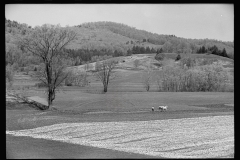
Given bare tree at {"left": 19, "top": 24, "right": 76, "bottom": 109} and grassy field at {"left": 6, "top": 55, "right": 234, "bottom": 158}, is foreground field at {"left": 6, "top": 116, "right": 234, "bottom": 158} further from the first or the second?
bare tree at {"left": 19, "top": 24, "right": 76, "bottom": 109}

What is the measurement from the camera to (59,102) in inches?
1879

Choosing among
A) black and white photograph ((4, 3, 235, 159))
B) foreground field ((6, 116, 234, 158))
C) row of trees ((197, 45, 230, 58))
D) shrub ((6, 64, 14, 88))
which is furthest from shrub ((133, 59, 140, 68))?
foreground field ((6, 116, 234, 158))

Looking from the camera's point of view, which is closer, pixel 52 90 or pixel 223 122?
pixel 223 122

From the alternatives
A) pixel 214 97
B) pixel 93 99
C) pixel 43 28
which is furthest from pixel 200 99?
pixel 43 28

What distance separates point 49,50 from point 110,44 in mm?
62610

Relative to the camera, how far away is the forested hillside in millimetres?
45875

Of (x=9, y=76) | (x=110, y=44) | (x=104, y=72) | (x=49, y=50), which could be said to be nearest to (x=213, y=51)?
(x=110, y=44)

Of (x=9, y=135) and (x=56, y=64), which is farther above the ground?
(x=56, y=64)

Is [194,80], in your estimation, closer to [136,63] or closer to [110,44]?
[136,63]

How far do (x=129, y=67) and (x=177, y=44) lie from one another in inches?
659

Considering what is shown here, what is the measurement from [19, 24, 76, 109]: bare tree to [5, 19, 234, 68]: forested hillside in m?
1.74

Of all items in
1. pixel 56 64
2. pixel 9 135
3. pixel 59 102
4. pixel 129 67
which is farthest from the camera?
pixel 129 67

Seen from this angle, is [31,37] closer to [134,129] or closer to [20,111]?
[20,111]

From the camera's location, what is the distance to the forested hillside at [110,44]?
4588cm
